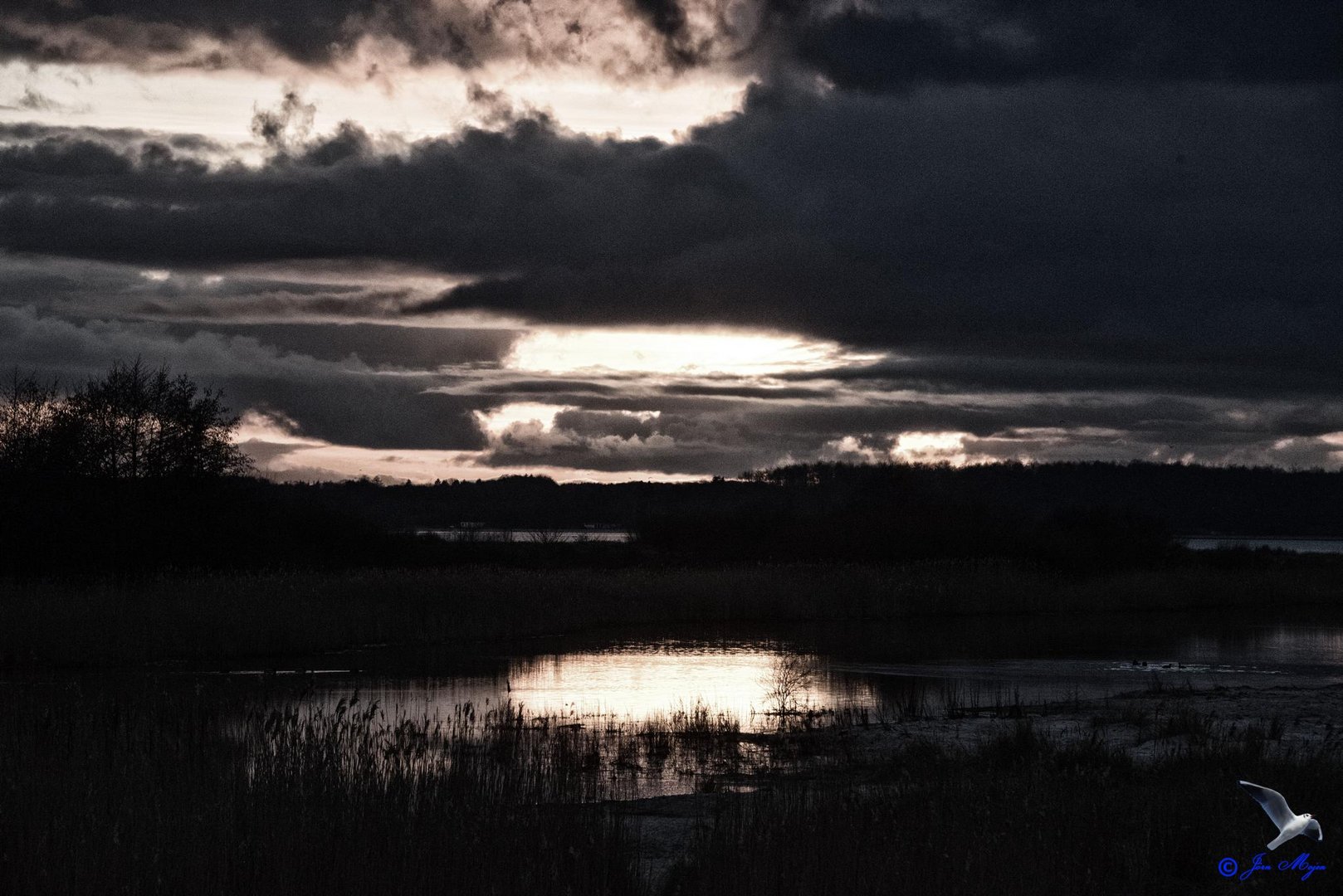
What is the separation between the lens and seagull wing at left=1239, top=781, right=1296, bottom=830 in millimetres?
5742

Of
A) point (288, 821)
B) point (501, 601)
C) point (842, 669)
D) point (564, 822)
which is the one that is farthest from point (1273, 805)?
point (501, 601)

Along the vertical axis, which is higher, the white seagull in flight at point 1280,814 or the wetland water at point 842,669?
the white seagull in flight at point 1280,814

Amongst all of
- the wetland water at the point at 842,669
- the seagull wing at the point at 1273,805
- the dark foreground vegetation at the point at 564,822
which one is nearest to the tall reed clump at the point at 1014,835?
the dark foreground vegetation at the point at 564,822

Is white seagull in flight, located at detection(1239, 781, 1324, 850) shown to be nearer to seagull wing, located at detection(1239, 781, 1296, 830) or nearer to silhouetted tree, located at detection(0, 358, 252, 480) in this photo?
seagull wing, located at detection(1239, 781, 1296, 830)

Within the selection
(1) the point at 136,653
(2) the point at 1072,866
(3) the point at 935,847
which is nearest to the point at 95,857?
(3) the point at 935,847

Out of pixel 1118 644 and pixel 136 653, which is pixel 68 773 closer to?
pixel 136 653

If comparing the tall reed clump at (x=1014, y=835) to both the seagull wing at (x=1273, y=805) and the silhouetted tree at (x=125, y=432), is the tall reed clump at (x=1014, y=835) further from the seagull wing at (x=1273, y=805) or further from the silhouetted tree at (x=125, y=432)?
the silhouetted tree at (x=125, y=432)

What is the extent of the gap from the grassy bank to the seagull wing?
2539cm

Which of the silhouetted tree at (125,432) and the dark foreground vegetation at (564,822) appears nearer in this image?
the dark foreground vegetation at (564,822)

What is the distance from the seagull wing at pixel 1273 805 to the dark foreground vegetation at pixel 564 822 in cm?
212

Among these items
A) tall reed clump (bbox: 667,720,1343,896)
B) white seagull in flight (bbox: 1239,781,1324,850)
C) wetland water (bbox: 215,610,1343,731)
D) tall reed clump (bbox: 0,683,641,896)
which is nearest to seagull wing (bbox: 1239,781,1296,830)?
white seagull in flight (bbox: 1239,781,1324,850)

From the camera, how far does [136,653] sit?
89.6 ft

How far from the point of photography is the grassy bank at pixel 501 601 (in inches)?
1096

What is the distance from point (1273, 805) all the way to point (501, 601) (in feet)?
99.5
